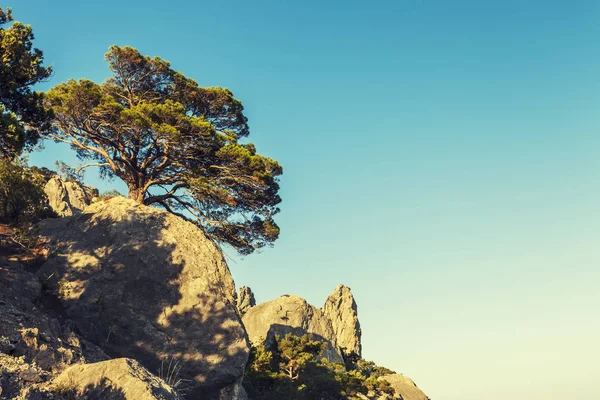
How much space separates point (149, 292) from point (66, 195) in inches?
1361

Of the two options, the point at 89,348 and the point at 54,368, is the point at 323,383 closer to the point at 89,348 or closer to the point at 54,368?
the point at 89,348

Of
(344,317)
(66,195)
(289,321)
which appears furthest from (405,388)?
(66,195)

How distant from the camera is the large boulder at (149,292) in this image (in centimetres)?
2341

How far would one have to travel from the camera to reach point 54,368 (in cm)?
1575

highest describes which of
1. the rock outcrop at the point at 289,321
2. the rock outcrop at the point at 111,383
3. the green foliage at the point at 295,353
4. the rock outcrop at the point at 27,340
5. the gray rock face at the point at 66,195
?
the gray rock face at the point at 66,195

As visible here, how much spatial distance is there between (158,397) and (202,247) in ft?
51.9

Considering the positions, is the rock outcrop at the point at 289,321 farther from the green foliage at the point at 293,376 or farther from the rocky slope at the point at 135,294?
the rocky slope at the point at 135,294

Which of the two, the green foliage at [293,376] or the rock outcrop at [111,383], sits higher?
the green foliage at [293,376]

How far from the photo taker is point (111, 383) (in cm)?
1259

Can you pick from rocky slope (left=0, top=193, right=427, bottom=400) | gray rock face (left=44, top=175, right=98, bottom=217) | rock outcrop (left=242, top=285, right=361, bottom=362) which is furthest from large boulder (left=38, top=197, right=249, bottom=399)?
rock outcrop (left=242, top=285, right=361, bottom=362)

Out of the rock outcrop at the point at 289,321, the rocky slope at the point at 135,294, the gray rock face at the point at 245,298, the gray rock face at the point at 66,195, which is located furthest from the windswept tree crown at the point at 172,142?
the gray rock face at the point at 245,298

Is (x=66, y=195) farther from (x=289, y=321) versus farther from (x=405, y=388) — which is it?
(x=405, y=388)

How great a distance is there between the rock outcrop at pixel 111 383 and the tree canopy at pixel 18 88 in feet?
40.4

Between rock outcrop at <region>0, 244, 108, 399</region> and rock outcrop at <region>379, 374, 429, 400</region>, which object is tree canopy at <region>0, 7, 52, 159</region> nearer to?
rock outcrop at <region>0, 244, 108, 399</region>
